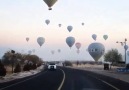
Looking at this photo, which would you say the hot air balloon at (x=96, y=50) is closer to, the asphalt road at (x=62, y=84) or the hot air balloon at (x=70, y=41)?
the hot air balloon at (x=70, y=41)

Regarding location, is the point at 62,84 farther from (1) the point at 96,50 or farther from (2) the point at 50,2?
(1) the point at 96,50

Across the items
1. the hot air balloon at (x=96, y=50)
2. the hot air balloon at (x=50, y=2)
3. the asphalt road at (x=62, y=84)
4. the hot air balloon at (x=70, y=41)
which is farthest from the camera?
the hot air balloon at (x=96, y=50)

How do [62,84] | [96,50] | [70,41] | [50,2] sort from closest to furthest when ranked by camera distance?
[62,84], [50,2], [70,41], [96,50]

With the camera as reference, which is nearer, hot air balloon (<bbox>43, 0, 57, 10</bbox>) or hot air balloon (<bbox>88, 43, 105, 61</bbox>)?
hot air balloon (<bbox>43, 0, 57, 10</bbox>)

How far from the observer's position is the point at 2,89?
25953 mm

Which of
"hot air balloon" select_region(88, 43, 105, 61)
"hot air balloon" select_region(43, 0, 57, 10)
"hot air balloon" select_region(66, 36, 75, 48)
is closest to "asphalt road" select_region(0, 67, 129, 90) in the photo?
"hot air balloon" select_region(43, 0, 57, 10)

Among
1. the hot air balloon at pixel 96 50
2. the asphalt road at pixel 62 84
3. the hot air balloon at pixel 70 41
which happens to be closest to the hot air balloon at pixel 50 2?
the asphalt road at pixel 62 84

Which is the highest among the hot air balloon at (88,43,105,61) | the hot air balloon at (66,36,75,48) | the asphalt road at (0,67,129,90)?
the hot air balloon at (66,36,75,48)

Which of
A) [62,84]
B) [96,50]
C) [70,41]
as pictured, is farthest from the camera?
[96,50]

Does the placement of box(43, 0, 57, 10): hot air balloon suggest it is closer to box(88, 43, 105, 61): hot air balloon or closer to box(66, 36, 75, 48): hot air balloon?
box(66, 36, 75, 48): hot air balloon

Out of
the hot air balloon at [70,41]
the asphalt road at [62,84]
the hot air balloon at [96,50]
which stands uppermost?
the hot air balloon at [70,41]

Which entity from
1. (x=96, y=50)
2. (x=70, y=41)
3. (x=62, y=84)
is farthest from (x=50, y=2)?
(x=96, y=50)

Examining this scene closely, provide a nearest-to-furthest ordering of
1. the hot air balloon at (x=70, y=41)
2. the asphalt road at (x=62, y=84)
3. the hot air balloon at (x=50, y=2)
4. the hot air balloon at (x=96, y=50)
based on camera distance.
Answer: the asphalt road at (x=62, y=84), the hot air balloon at (x=50, y=2), the hot air balloon at (x=70, y=41), the hot air balloon at (x=96, y=50)

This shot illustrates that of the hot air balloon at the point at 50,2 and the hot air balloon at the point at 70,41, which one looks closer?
the hot air balloon at the point at 50,2
